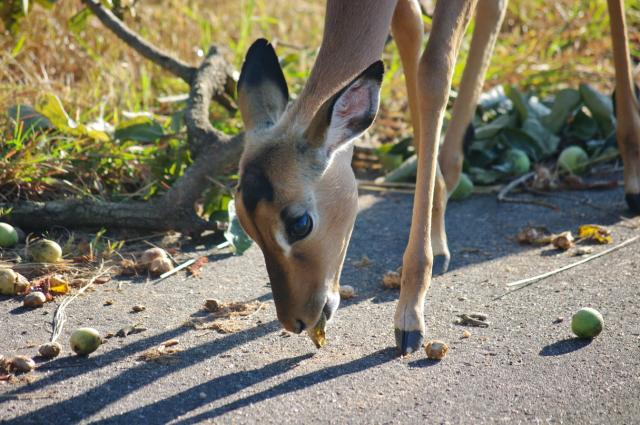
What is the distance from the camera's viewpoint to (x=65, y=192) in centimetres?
566

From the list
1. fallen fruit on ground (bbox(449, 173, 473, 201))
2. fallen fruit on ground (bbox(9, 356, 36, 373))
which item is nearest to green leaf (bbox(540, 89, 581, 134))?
fallen fruit on ground (bbox(449, 173, 473, 201))

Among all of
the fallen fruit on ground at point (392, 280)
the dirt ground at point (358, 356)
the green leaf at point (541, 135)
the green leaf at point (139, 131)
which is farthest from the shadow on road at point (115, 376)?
the green leaf at point (541, 135)

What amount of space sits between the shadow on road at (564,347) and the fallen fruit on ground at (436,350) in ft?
1.36

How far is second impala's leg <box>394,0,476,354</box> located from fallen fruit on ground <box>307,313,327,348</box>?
12.8 inches

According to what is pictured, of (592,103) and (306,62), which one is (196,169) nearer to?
(306,62)

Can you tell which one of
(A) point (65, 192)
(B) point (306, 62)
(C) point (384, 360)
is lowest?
(C) point (384, 360)

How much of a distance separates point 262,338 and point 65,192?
6.81 ft

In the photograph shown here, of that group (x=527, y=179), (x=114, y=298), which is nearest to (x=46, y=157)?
(x=114, y=298)

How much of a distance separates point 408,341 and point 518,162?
9.06ft

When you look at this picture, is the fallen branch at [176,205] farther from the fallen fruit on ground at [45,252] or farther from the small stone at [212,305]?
the small stone at [212,305]

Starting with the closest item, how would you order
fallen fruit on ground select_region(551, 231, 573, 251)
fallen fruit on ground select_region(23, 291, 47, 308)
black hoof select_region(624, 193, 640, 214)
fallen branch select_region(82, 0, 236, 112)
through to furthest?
fallen fruit on ground select_region(23, 291, 47, 308) → fallen fruit on ground select_region(551, 231, 573, 251) → black hoof select_region(624, 193, 640, 214) → fallen branch select_region(82, 0, 236, 112)

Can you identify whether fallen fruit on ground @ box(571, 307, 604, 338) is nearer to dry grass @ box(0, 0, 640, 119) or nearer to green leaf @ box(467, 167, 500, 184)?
green leaf @ box(467, 167, 500, 184)

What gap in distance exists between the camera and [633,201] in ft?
18.8

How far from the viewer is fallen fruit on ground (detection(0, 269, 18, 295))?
4.58m
